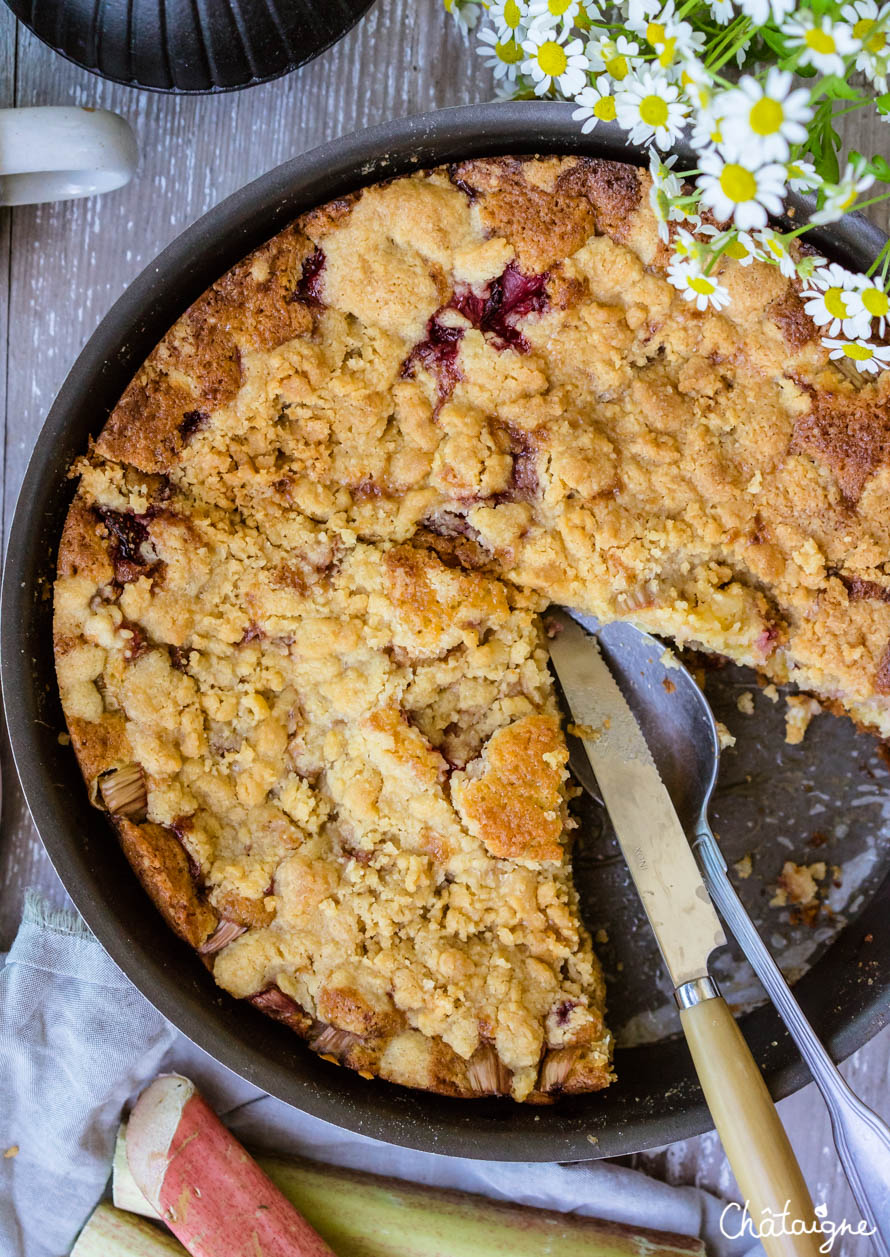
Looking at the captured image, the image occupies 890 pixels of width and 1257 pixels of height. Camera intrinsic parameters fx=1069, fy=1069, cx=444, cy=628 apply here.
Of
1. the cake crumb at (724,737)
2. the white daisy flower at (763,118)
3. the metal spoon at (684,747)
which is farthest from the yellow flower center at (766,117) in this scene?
the cake crumb at (724,737)

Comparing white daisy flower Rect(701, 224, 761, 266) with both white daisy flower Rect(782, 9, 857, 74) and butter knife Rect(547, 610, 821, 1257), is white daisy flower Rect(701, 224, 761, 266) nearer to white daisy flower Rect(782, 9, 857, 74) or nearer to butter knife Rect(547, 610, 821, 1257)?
white daisy flower Rect(782, 9, 857, 74)

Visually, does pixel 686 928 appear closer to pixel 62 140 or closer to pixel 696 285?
pixel 696 285

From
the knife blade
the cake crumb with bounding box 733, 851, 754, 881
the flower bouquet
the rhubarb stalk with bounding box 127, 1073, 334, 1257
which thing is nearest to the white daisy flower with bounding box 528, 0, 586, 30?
the flower bouquet

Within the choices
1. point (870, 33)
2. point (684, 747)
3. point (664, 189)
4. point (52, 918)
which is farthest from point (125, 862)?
point (870, 33)

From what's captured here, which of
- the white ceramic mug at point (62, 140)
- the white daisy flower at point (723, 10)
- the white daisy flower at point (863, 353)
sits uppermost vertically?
the white daisy flower at point (723, 10)

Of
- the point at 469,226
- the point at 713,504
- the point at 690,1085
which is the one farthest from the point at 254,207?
the point at 690,1085

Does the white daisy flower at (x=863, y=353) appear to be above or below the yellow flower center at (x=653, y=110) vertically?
below

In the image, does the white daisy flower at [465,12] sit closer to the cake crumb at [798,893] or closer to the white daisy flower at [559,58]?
the white daisy flower at [559,58]
